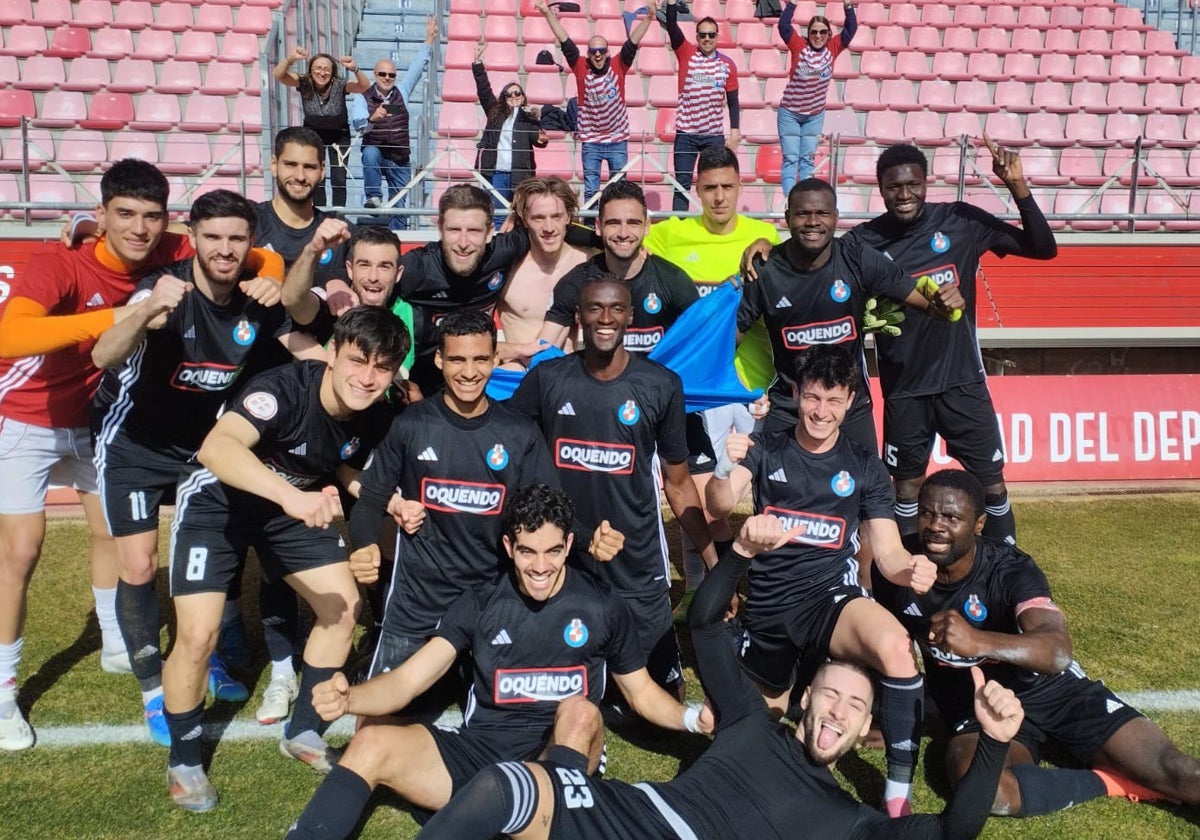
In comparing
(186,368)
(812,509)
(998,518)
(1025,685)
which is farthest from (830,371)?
(186,368)

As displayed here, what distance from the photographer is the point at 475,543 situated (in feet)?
15.5

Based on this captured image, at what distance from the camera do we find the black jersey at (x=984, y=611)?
4527 mm

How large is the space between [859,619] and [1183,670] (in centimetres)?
238

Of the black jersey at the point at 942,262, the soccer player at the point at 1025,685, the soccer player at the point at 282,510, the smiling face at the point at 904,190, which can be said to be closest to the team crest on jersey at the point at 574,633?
the soccer player at the point at 282,510

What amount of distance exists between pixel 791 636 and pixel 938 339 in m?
2.46

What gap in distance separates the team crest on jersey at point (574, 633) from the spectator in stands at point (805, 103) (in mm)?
7848

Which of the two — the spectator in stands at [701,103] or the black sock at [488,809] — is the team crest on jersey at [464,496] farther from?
the spectator in stands at [701,103]

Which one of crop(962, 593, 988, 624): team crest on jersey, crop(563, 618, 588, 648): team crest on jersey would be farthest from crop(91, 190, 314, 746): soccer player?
crop(962, 593, 988, 624): team crest on jersey

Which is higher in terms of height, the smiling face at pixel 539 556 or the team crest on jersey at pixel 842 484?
the team crest on jersey at pixel 842 484

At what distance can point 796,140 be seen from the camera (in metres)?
11.5

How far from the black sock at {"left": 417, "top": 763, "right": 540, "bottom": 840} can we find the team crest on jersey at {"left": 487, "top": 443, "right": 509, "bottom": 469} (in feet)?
4.62

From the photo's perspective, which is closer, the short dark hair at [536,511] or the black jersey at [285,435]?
→ the short dark hair at [536,511]

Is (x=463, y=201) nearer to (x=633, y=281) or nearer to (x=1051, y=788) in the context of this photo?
(x=633, y=281)

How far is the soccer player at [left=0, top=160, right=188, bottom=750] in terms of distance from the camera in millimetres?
4613
